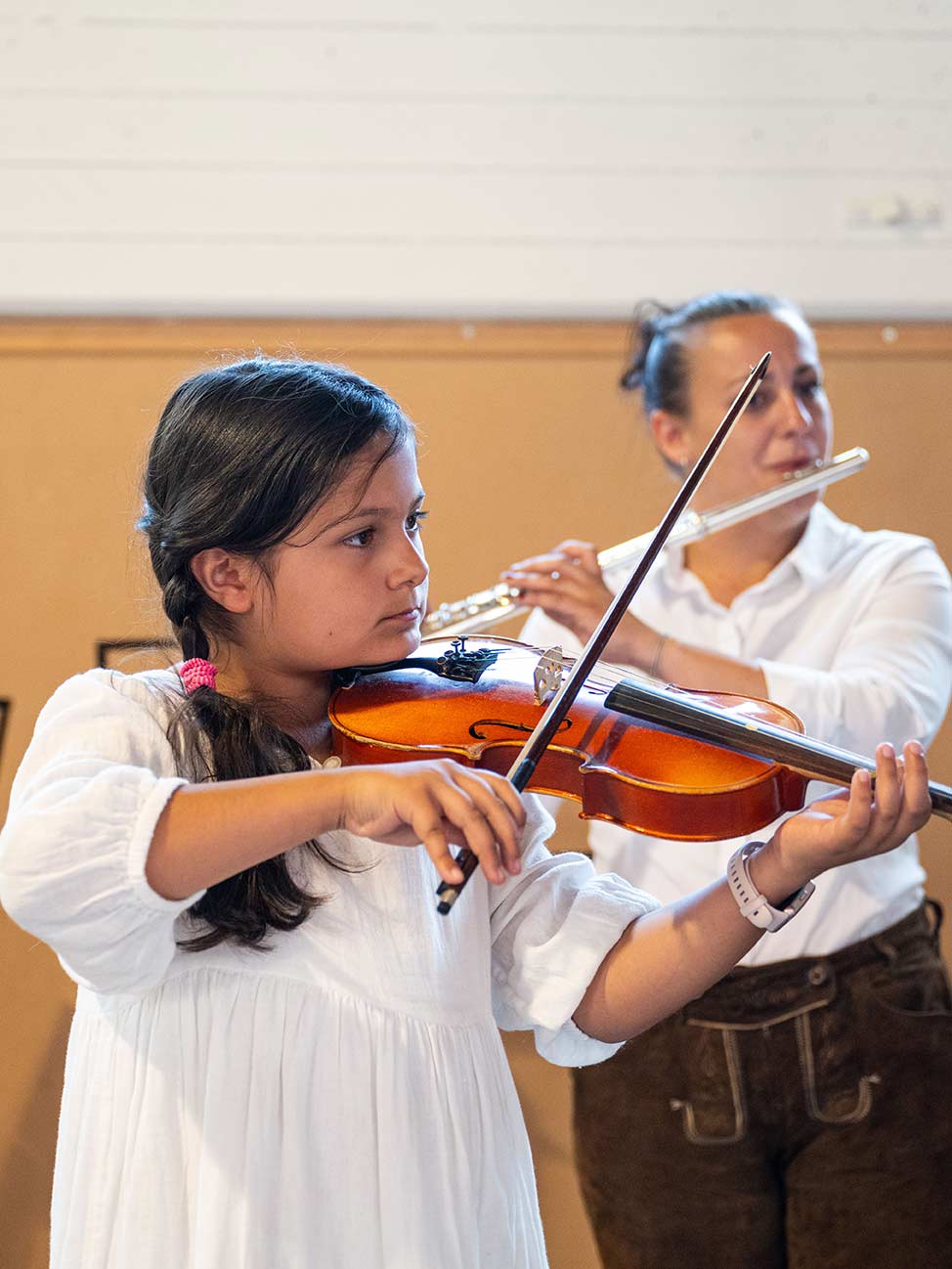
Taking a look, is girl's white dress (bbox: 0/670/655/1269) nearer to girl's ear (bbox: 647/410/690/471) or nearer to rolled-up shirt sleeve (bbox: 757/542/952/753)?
rolled-up shirt sleeve (bbox: 757/542/952/753)

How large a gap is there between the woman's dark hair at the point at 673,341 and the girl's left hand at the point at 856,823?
0.99m

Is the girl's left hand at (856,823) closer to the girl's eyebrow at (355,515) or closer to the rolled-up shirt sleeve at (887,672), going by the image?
the girl's eyebrow at (355,515)

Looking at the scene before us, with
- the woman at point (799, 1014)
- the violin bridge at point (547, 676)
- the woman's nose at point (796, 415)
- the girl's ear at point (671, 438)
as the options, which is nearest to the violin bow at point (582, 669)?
the violin bridge at point (547, 676)

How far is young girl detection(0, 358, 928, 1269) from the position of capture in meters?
0.89

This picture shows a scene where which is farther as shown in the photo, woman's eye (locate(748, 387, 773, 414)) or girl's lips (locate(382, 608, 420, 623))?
woman's eye (locate(748, 387, 773, 414))

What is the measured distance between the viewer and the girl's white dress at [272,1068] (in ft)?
3.12

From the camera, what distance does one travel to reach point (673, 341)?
6.39 ft

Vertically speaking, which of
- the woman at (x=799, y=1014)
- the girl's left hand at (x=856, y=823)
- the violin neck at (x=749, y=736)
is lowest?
the woman at (x=799, y=1014)

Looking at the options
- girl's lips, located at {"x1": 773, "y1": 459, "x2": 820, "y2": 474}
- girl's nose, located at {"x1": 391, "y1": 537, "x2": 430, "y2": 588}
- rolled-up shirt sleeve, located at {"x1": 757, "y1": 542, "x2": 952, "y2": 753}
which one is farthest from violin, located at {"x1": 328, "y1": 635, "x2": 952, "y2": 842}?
girl's lips, located at {"x1": 773, "y1": 459, "x2": 820, "y2": 474}

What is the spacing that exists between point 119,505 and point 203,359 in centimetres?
28

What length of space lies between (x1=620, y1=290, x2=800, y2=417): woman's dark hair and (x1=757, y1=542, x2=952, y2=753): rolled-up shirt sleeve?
0.39 m

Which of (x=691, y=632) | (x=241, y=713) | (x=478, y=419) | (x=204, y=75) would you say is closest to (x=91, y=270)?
(x=204, y=75)

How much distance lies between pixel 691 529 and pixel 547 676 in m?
0.65

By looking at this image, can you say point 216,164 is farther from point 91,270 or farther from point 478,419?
point 478,419
